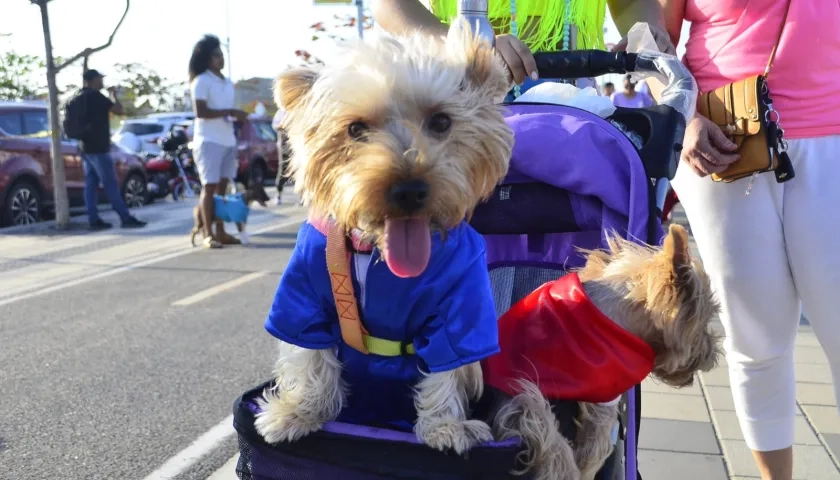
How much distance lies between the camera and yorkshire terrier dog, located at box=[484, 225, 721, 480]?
1980 mm

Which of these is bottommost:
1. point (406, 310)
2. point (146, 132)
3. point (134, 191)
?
point (134, 191)

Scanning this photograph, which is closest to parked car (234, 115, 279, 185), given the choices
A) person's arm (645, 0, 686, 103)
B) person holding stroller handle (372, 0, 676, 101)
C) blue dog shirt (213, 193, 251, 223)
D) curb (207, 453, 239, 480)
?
blue dog shirt (213, 193, 251, 223)

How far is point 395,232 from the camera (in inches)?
74.3

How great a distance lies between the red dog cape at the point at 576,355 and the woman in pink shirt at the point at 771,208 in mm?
967

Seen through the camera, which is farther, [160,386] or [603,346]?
[160,386]

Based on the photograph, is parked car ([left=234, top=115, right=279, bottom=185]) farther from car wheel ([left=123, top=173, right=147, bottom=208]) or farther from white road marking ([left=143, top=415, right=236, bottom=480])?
white road marking ([left=143, top=415, right=236, bottom=480])

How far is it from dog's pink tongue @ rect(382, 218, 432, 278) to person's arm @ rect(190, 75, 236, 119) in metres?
8.17

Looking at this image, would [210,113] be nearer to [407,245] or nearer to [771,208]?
[771,208]

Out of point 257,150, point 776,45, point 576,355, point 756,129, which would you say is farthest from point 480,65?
point 257,150

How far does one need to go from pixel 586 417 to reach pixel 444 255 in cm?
55

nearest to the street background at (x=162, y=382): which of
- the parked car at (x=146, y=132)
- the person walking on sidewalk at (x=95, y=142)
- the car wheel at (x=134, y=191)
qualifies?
the person walking on sidewalk at (x=95, y=142)

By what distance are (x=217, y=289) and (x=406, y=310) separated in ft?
19.3

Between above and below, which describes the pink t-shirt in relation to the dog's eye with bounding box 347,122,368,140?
above

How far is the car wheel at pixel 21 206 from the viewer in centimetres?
1237
